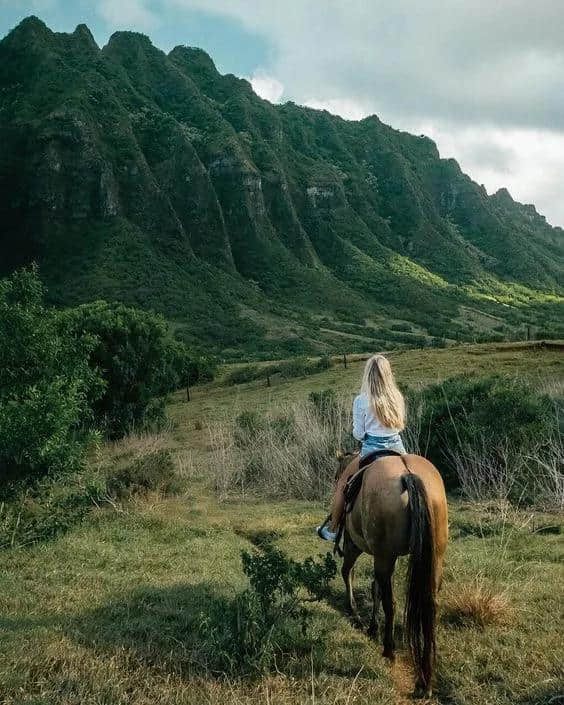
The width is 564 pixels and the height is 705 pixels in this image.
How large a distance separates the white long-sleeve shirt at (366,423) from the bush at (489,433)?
5.13 m

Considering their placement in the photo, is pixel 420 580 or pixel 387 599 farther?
pixel 387 599

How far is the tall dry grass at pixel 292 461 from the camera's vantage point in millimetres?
12109

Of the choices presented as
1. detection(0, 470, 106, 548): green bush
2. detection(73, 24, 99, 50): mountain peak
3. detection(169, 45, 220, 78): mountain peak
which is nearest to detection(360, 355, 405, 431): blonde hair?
detection(0, 470, 106, 548): green bush

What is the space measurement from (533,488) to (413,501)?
6576 mm

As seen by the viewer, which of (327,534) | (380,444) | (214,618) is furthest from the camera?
(327,534)

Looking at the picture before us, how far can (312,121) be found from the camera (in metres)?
181

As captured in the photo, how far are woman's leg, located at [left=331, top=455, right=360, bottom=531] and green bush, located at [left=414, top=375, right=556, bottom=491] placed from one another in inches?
207


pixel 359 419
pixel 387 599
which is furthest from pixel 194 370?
pixel 387 599

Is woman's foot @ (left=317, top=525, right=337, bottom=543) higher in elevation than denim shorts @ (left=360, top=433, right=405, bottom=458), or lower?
lower

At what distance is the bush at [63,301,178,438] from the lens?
20234mm

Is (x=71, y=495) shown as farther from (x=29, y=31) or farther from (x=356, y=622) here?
(x=29, y=31)

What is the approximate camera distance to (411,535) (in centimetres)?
446

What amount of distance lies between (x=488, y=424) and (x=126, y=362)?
1340cm

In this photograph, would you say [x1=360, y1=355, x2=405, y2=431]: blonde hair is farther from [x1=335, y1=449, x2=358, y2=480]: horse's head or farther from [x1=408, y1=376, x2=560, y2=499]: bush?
[x1=408, y1=376, x2=560, y2=499]: bush
